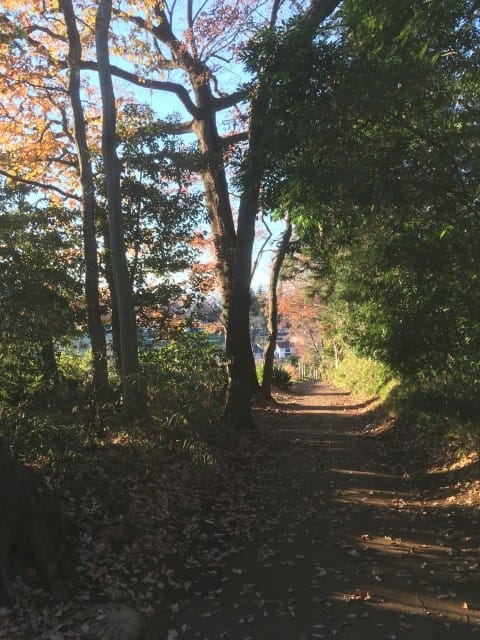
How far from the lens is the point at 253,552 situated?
544cm

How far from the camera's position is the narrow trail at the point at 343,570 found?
3.99m

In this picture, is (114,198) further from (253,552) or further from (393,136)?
(253,552)

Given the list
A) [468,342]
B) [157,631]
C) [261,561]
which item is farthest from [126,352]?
[468,342]

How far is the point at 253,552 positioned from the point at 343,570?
3.38 feet

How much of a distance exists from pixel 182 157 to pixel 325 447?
25.0ft

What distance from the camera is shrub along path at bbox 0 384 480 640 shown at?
391 centimetres

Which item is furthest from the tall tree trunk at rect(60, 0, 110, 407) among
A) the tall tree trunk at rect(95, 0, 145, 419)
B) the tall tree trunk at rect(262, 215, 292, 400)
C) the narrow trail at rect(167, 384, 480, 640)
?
the tall tree trunk at rect(262, 215, 292, 400)

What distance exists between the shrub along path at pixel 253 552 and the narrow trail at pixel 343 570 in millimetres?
17

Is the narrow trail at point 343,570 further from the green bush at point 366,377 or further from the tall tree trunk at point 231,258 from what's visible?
the green bush at point 366,377

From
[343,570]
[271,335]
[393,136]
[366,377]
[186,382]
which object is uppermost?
[393,136]

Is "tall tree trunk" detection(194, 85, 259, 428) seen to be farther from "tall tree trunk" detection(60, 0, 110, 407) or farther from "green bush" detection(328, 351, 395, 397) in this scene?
"green bush" detection(328, 351, 395, 397)

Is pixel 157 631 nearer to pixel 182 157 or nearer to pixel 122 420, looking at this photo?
pixel 122 420

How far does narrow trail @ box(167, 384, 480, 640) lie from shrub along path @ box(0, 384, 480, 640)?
0.06 ft

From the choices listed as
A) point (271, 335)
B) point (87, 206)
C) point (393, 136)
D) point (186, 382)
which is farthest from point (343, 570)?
point (271, 335)
